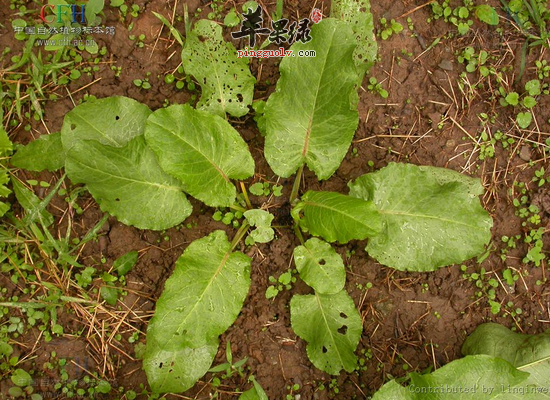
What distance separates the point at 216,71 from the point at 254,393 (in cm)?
163

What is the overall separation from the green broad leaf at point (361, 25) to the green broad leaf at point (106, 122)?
1100mm

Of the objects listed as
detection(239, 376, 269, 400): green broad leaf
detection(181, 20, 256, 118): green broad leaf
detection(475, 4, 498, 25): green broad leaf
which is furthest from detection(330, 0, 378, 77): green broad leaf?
detection(239, 376, 269, 400): green broad leaf

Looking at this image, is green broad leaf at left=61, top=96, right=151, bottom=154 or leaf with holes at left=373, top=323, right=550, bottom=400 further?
green broad leaf at left=61, top=96, right=151, bottom=154

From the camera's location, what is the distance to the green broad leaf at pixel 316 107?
2.38 meters

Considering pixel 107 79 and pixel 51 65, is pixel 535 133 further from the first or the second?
pixel 51 65

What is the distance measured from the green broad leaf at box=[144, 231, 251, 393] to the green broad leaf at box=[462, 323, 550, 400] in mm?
1261

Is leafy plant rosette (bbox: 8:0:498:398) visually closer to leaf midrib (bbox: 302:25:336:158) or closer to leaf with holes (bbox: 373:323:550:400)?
leaf midrib (bbox: 302:25:336:158)

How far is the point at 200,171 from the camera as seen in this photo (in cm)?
245

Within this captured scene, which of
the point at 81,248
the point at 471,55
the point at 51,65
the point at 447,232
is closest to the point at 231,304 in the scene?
the point at 81,248

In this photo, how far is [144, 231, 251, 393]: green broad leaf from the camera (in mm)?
2367

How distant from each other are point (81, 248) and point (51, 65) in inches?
38.6

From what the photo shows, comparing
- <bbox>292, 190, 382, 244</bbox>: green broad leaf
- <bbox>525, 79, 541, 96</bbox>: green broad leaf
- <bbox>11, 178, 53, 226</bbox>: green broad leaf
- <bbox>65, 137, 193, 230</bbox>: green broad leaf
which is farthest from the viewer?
<bbox>525, 79, 541, 96</bbox>: green broad leaf

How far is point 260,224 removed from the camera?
261 cm

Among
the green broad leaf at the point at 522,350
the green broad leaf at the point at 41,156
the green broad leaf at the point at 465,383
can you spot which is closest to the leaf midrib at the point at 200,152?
the green broad leaf at the point at 41,156
